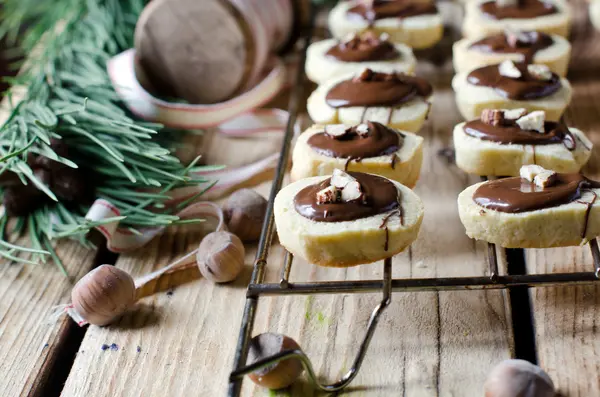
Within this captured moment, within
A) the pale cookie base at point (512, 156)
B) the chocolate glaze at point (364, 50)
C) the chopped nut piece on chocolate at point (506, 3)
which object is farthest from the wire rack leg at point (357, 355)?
the chopped nut piece on chocolate at point (506, 3)

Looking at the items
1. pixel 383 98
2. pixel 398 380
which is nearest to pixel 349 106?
pixel 383 98

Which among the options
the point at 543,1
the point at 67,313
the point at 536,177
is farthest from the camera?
the point at 543,1

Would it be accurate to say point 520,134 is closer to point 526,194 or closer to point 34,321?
point 526,194

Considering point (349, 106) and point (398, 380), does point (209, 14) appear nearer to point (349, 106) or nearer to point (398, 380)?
point (349, 106)

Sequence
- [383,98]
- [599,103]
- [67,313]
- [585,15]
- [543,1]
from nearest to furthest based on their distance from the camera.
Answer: [67,313], [383,98], [599,103], [543,1], [585,15]

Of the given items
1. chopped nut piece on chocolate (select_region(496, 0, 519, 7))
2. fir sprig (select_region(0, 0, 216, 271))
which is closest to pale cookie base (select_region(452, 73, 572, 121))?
chopped nut piece on chocolate (select_region(496, 0, 519, 7))

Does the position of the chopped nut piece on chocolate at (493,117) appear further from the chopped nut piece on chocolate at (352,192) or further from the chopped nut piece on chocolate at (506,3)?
the chopped nut piece on chocolate at (506,3)

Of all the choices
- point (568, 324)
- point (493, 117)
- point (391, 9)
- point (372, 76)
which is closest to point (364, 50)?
point (372, 76)
